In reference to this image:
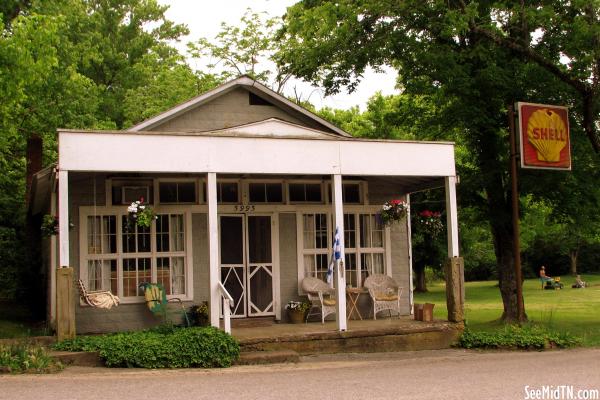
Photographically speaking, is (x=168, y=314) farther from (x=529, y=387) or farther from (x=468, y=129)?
(x=468, y=129)

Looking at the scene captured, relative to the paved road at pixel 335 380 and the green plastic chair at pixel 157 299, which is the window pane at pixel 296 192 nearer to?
the green plastic chair at pixel 157 299

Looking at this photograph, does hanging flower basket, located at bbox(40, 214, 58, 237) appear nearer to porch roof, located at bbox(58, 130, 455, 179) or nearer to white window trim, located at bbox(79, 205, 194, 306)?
white window trim, located at bbox(79, 205, 194, 306)

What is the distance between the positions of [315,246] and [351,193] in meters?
1.48

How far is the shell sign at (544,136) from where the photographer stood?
14636 millimetres

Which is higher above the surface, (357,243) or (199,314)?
(357,243)

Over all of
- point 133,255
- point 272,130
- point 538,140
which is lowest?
point 133,255

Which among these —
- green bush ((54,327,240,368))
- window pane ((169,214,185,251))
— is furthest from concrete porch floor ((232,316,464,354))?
window pane ((169,214,185,251))

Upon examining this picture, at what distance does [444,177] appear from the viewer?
1350cm

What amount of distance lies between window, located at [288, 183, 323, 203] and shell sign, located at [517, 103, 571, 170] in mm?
4430

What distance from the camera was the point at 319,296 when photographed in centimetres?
1388

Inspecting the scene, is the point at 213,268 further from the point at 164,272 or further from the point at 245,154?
the point at 164,272

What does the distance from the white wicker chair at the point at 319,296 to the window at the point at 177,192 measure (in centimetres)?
296

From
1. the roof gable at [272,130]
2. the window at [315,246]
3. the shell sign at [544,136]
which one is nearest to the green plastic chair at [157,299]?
the window at [315,246]

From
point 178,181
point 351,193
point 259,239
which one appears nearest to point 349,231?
point 351,193
